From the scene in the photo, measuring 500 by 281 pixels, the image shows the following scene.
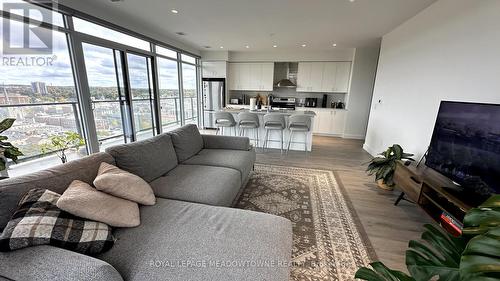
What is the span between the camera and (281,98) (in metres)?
6.68

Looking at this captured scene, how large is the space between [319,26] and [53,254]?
434 centimetres

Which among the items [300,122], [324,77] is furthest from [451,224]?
[324,77]

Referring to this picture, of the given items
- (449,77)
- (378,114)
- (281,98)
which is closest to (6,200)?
(449,77)

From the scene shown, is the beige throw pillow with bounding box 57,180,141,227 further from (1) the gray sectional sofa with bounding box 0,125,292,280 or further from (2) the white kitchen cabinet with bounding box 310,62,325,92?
(2) the white kitchen cabinet with bounding box 310,62,325,92

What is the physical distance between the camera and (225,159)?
7.91ft

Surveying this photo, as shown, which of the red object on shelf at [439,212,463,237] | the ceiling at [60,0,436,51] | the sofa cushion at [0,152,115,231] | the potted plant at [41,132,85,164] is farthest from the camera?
the ceiling at [60,0,436,51]

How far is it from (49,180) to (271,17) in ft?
11.3

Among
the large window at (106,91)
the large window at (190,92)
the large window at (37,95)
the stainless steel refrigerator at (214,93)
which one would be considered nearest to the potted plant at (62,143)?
the large window at (37,95)

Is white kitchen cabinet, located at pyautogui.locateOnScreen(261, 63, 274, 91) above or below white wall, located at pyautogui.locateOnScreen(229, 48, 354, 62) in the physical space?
below

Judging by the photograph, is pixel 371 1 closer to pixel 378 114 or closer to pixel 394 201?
pixel 378 114

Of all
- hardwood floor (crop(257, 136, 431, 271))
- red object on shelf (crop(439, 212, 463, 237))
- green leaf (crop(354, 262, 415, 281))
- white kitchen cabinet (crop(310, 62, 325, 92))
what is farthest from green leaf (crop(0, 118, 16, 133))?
white kitchen cabinet (crop(310, 62, 325, 92))

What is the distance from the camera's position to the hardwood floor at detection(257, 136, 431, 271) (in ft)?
5.76

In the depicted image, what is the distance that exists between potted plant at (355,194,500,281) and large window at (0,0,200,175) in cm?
298

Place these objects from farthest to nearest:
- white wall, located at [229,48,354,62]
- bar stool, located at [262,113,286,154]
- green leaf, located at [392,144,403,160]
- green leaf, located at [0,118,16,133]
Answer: white wall, located at [229,48,354,62] < bar stool, located at [262,113,286,154] < green leaf, located at [392,144,403,160] < green leaf, located at [0,118,16,133]
